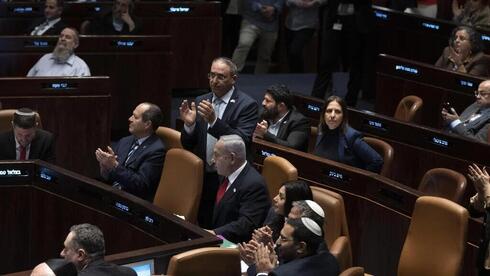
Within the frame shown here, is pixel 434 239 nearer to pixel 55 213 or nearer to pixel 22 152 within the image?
pixel 55 213

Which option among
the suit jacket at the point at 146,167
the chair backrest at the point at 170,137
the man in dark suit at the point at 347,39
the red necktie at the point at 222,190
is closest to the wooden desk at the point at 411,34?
the man in dark suit at the point at 347,39

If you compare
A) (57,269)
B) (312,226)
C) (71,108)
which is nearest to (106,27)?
(71,108)

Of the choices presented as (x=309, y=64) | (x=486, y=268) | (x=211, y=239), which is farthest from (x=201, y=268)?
(x=309, y=64)

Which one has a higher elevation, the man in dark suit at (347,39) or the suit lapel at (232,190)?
the man in dark suit at (347,39)

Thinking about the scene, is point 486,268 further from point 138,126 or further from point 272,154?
point 138,126

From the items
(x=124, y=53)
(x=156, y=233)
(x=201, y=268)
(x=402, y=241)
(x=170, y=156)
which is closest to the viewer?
(x=201, y=268)

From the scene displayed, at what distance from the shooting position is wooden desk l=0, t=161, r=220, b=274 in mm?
6613

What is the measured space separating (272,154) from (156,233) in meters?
1.46

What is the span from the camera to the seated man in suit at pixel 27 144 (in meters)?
7.82

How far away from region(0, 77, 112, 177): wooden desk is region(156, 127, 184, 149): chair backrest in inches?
53.5

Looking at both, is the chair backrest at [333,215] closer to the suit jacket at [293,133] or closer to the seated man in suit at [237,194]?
the seated man in suit at [237,194]

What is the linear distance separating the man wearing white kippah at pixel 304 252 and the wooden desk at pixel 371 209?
1.32 metres

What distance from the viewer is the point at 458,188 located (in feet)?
22.6

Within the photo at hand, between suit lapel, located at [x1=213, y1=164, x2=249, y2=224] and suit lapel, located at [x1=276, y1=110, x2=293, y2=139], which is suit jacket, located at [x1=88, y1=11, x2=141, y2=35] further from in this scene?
suit lapel, located at [x1=213, y1=164, x2=249, y2=224]
